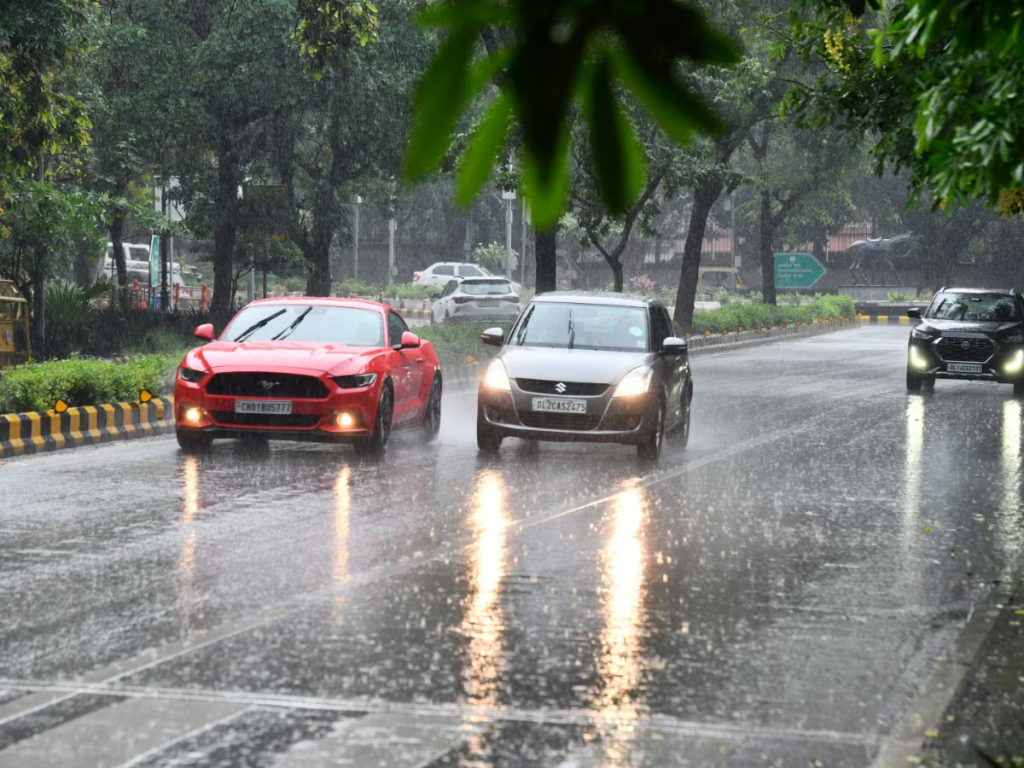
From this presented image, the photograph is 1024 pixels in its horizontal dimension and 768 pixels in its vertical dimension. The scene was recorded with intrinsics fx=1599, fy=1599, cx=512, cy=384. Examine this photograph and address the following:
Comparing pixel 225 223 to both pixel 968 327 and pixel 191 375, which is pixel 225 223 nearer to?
pixel 968 327

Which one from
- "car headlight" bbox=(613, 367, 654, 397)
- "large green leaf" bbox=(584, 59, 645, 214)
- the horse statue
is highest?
the horse statue

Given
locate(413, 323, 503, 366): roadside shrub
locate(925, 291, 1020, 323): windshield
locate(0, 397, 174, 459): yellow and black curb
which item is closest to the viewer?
locate(0, 397, 174, 459): yellow and black curb

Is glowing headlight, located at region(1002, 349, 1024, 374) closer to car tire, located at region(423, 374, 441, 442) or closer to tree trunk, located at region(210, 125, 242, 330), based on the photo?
car tire, located at region(423, 374, 441, 442)

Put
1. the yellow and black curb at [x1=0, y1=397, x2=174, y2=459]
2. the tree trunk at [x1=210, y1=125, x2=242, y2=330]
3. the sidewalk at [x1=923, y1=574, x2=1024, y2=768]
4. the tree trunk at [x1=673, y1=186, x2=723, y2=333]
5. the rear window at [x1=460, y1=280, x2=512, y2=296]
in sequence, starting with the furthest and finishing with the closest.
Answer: the rear window at [x1=460, y1=280, x2=512, y2=296]
the tree trunk at [x1=673, y1=186, x2=723, y2=333]
the tree trunk at [x1=210, y1=125, x2=242, y2=330]
the yellow and black curb at [x1=0, y1=397, x2=174, y2=459]
the sidewalk at [x1=923, y1=574, x2=1024, y2=768]

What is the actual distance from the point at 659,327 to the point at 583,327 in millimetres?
866

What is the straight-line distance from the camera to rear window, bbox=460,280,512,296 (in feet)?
145

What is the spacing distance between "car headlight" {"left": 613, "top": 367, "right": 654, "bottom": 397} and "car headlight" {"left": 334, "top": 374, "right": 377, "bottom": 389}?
2.18 meters

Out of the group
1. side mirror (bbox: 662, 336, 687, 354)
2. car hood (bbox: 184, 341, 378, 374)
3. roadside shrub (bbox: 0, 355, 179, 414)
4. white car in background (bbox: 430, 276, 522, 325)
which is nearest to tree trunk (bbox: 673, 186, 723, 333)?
white car in background (bbox: 430, 276, 522, 325)

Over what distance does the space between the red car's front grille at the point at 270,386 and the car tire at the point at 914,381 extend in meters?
12.7

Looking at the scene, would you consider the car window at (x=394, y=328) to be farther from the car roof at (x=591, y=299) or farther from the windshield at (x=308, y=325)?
the car roof at (x=591, y=299)

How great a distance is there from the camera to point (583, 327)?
50.9 feet

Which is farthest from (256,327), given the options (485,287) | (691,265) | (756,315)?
(756,315)

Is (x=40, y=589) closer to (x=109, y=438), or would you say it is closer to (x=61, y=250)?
(x=109, y=438)

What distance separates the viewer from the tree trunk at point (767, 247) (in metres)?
48.2
